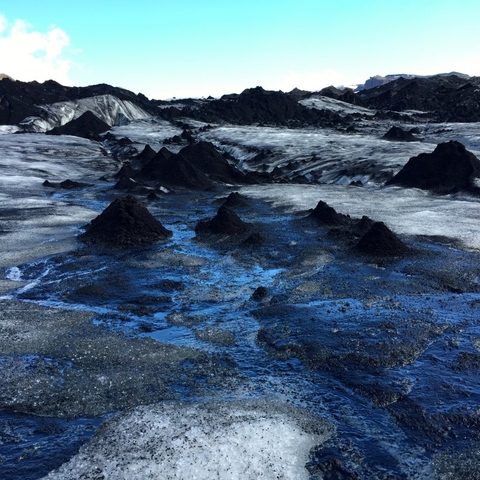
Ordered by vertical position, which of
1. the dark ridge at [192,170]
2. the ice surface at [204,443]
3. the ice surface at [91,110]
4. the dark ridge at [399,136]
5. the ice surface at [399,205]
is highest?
the ice surface at [91,110]

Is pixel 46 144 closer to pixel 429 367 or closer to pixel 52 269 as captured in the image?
pixel 52 269

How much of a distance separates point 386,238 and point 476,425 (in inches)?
320

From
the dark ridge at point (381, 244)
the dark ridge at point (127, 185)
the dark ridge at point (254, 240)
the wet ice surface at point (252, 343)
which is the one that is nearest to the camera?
the wet ice surface at point (252, 343)

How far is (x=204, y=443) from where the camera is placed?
5.87m

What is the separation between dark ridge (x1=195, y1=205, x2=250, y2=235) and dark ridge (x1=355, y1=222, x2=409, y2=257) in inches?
167

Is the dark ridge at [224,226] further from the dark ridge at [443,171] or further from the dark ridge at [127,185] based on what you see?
the dark ridge at [443,171]

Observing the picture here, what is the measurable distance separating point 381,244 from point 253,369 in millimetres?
7370

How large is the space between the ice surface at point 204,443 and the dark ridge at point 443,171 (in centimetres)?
1931

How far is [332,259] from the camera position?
44.3 ft

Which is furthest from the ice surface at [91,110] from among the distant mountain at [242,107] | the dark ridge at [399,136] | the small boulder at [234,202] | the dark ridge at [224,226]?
the dark ridge at [224,226]

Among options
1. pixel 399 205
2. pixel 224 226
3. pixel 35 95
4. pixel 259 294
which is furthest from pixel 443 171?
pixel 35 95

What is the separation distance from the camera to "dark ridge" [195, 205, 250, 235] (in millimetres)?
16484

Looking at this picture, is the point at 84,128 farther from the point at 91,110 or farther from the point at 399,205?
the point at 399,205

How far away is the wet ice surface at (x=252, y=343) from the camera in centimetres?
605
